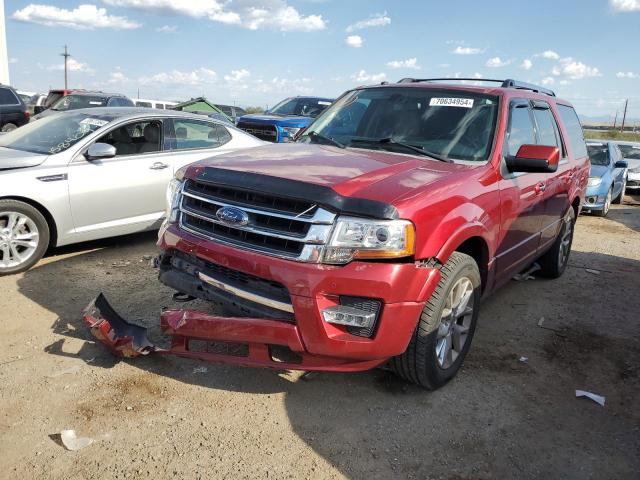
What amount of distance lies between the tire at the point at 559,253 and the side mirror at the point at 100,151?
4.69m

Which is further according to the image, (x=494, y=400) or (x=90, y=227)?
(x=90, y=227)

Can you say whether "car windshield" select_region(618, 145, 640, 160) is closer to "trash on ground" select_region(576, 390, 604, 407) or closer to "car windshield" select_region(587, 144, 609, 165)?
"car windshield" select_region(587, 144, 609, 165)

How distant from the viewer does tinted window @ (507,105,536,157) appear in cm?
411

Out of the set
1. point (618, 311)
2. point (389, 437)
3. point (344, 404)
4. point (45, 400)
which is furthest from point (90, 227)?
point (618, 311)

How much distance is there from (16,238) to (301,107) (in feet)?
31.4

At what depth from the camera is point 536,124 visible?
15.6 feet

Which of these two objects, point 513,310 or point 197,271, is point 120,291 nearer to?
point 197,271

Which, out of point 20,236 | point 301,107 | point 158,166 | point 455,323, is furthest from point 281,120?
point 455,323

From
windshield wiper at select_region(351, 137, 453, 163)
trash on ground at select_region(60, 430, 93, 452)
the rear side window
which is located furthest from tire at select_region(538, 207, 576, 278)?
trash on ground at select_region(60, 430, 93, 452)

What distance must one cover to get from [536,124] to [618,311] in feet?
6.67

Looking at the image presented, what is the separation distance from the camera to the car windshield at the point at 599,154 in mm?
12180

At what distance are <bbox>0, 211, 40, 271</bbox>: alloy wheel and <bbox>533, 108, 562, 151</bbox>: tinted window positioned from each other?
4746 millimetres

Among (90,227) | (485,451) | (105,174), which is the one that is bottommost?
(485,451)

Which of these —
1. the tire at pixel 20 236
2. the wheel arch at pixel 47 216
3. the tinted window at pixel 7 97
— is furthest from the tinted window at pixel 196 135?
the tinted window at pixel 7 97
